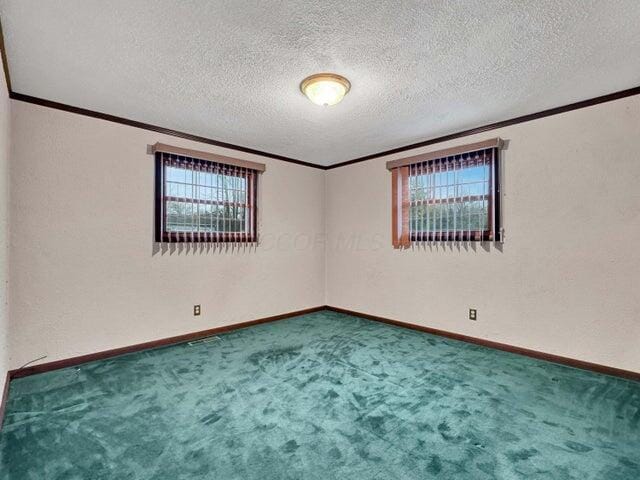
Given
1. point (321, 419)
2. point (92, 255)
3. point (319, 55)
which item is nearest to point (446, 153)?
point (319, 55)

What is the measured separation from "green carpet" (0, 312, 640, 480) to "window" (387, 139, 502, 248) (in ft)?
4.56

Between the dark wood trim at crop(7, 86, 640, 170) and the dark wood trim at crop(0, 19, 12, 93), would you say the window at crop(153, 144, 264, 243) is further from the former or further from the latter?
the dark wood trim at crop(0, 19, 12, 93)

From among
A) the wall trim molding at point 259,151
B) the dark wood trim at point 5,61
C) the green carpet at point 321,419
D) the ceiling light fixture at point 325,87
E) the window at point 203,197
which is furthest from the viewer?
the window at point 203,197

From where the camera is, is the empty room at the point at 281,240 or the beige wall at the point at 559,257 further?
the beige wall at the point at 559,257

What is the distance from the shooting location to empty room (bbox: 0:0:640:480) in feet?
5.72

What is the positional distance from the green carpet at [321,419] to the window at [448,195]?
139 cm

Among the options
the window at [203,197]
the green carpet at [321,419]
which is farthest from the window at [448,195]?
the window at [203,197]

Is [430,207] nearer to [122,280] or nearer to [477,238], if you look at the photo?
[477,238]

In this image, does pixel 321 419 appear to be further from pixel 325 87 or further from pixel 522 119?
pixel 522 119

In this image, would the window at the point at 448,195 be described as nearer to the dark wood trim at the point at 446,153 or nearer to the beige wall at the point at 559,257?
the dark wood trim at the point at 446,153

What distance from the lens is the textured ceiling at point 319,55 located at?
68.1 inches

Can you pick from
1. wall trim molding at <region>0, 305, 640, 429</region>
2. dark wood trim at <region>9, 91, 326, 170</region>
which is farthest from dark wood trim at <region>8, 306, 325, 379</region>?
dark wood trim at <region>9, 91, 326, 170</region>

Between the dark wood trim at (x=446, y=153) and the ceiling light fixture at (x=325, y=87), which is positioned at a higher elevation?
the ceiling light fixture at (x=325, y=87)

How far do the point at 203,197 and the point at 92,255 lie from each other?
130 centimetres
